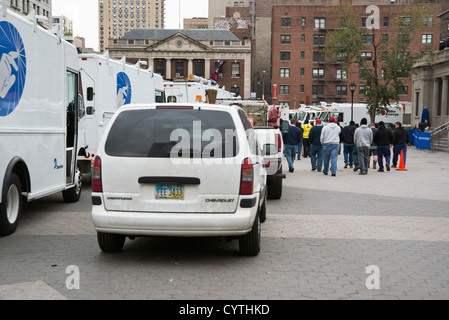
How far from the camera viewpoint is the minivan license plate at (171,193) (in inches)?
246

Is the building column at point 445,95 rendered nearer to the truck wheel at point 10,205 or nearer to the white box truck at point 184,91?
the white box truck at point 184,91

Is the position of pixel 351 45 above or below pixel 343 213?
above

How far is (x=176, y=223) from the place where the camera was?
6.16 metres

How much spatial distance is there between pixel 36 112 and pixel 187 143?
3702 millimetres

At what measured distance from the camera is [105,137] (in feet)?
21.2

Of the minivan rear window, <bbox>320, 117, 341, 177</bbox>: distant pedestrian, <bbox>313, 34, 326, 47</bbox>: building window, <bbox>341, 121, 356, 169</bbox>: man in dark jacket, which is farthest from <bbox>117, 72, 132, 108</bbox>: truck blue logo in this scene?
<bbox>313, 34, 326, 47</bbox>: building window

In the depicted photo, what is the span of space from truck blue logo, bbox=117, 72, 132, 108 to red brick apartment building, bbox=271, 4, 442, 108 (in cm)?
7237

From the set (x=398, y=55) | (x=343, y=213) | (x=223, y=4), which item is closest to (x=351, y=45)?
(x=398, y=55)

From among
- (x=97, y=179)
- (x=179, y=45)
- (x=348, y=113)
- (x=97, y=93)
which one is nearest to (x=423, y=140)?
(x=348, y=113)

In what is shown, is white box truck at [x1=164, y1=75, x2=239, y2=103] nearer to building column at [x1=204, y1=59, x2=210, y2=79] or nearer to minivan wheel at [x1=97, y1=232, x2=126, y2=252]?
minivan wheel at [x1=97, y1=232, x2=126, y2=252]

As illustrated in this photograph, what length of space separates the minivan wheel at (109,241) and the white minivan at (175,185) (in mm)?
419

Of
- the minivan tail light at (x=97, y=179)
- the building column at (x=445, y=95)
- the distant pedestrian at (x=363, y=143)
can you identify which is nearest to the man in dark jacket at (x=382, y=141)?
the distant pedestrian at (x=363, y=143)

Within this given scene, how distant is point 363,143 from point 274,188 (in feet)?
24.8
